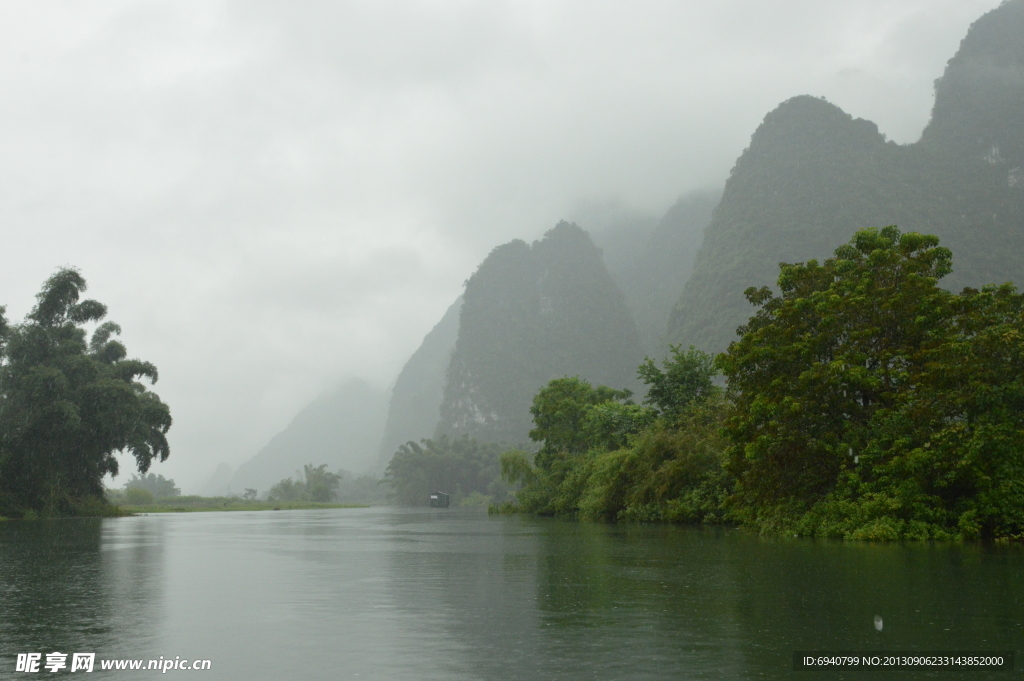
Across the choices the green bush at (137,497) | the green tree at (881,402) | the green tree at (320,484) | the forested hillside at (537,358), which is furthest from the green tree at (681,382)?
the forested hillside at (537,358)

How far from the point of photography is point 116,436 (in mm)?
47625

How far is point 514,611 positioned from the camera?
9109 mm

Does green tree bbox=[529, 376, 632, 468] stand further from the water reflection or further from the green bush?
the green bush

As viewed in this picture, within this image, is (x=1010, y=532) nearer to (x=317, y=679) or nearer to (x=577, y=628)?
(x=577, y=628)

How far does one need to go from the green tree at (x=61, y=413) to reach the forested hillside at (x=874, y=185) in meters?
87.3

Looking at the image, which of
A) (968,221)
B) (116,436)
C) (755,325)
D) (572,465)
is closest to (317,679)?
(755,325)

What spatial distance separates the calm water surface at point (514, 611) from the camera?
257 inches

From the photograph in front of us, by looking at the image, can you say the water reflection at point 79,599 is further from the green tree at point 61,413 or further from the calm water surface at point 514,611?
the green tree at point 61,413

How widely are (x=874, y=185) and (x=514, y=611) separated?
13263 cm

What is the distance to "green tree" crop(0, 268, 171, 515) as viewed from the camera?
43000mm

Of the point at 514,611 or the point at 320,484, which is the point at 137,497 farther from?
the point at 514,611

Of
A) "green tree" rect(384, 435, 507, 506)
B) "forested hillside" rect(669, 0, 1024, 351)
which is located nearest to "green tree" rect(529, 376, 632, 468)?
"green tree" rect(384, 435, 507, 506)

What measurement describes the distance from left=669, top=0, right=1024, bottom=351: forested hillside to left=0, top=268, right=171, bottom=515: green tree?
87304mm

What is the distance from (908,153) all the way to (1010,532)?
130 meters
